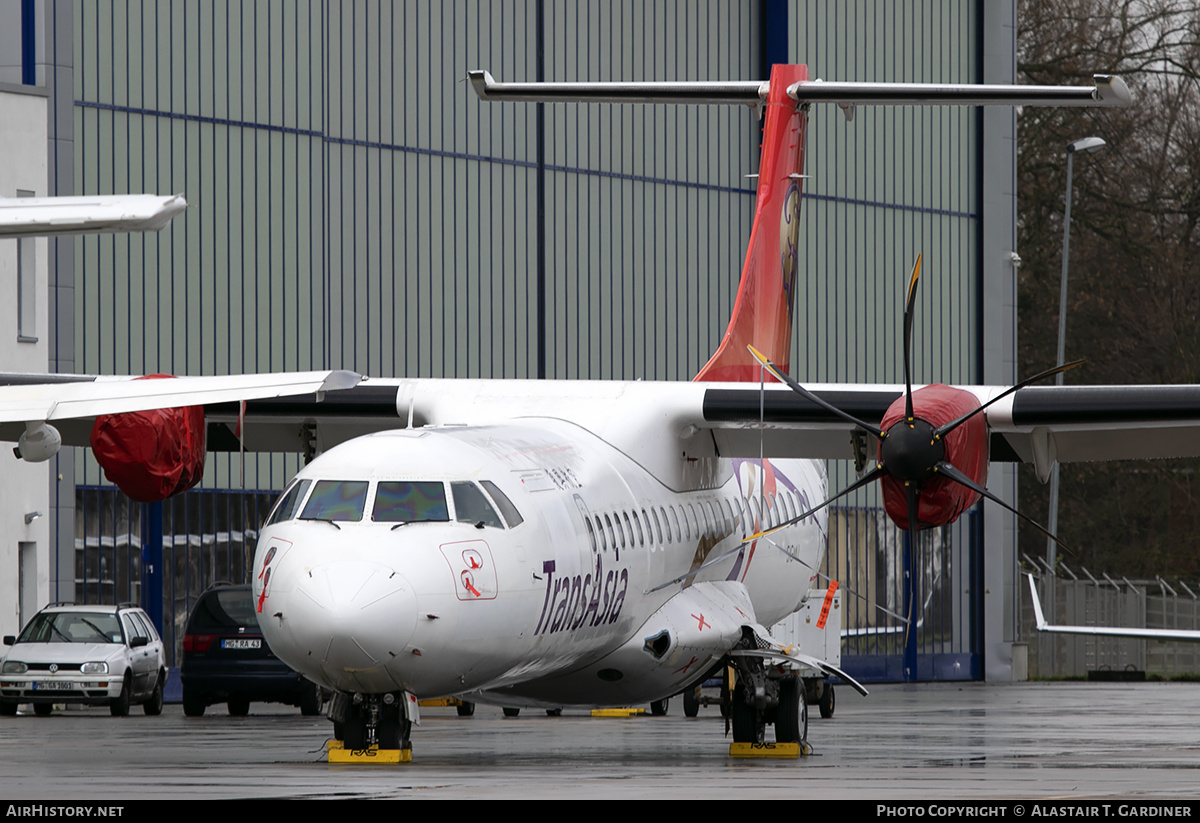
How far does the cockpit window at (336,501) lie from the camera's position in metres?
13.4

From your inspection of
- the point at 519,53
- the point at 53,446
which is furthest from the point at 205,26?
the point at 53,446

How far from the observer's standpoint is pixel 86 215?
6.69 metres

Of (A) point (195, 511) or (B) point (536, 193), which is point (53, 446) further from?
(B) point (536, 193)

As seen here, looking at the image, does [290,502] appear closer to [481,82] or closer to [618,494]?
[618,494]

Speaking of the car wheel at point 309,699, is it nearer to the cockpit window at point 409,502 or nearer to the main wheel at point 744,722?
the main wheel at point 744,722

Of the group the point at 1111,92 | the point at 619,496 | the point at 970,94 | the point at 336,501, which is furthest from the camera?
the point at 970,94

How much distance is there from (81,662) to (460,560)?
42.3ft

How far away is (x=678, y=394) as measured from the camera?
701 inches

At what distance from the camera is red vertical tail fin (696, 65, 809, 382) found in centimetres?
2177

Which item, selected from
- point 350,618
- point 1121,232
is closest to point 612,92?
point 350,618

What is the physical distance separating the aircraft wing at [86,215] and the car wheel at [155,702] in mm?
20024

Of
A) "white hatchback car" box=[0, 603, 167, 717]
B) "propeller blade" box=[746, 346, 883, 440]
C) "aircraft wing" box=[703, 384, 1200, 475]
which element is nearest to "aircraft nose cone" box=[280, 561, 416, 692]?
"propeller blade" box=[746, 346, 883, 440]

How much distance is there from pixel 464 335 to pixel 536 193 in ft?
10.2

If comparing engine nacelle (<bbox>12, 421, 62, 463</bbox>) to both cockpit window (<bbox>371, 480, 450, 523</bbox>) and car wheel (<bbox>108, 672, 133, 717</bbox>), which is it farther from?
car wheel (<bbox>108, 672, 133, 717</bbox>)
